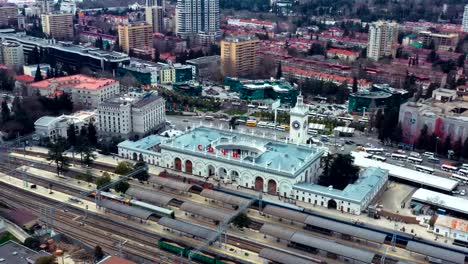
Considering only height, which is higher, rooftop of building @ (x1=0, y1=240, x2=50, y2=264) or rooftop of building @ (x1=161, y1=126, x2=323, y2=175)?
rooftop of building @ (x1=161, y1=126, x2=323, y2=175)

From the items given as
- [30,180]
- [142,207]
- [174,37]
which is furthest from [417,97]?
[174,37]

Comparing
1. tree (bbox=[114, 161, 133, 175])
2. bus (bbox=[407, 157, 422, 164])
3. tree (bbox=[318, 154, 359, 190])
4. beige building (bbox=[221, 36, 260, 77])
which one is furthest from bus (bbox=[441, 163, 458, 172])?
beige building (bbox=[221, 36, 260, 77])

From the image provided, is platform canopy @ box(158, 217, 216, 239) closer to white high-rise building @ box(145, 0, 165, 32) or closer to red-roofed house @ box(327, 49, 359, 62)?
red-roofed house @ box(327, 49, 359, 62)

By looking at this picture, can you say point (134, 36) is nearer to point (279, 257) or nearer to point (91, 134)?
point (91, 134)

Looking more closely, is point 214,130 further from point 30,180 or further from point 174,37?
point 174,37

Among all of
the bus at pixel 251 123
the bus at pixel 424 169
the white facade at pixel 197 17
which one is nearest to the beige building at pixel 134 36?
the white facade at pixel 197 17

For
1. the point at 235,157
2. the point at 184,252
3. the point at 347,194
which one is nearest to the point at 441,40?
the point at 235,157
